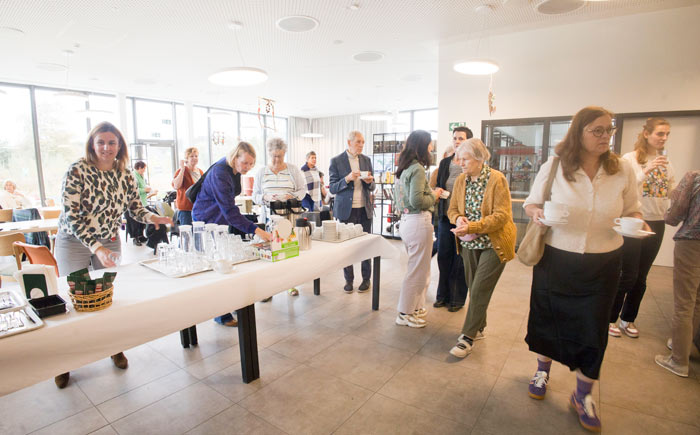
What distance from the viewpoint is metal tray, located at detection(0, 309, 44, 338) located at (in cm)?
124

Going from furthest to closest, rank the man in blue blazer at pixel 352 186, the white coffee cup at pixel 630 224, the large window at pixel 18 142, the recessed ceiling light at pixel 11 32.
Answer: the large window at pixel 18 142 < the recessed ceiling light at pixel 11 32 < the man in blue blazer at pixel 352 186 < the white coffee cup at pixel 630 224

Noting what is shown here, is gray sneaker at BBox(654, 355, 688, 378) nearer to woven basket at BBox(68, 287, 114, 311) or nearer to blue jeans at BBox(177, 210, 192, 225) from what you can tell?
woven basket at BBox(68, 287, 114, 311)

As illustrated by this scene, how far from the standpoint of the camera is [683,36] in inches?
178

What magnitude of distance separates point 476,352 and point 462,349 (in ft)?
0.55

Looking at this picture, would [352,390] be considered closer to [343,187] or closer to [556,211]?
[556,211]

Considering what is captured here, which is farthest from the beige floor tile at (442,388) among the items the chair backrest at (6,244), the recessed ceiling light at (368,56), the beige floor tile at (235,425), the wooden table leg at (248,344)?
the recessed ceiling light at (368,56)

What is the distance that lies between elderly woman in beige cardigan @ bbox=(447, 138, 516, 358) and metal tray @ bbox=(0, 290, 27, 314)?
221 cm

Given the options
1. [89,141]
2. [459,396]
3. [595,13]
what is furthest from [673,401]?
[595,13]

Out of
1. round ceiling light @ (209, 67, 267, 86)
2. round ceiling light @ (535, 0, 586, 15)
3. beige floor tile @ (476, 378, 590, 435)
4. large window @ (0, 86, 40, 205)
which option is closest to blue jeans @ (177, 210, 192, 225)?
round ceiling light @ (209, 67, 267, 86)

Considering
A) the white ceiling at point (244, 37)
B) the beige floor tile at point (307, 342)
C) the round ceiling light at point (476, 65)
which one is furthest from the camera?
Result: the white ceiling at point (244, 37)

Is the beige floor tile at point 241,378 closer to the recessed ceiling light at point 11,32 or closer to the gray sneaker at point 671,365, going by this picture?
the gray sneaker at point 671,365

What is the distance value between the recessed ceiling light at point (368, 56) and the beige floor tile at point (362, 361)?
16.5 ft

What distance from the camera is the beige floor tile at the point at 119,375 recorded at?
84.0 inches

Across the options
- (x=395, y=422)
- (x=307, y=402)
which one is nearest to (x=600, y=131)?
(x=395, y=422)
